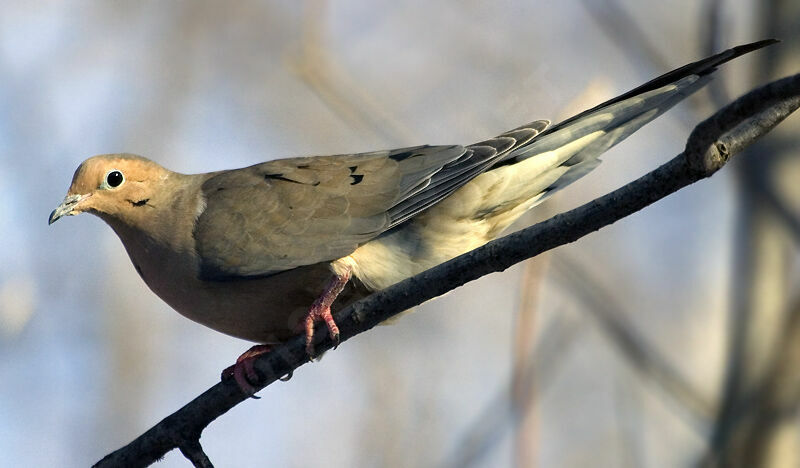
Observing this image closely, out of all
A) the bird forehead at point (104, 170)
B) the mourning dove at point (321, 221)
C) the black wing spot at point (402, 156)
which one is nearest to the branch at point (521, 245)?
the mourning dove at point (321, 221)

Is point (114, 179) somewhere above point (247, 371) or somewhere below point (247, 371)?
above

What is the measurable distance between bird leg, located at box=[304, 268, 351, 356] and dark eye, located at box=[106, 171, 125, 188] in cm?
116

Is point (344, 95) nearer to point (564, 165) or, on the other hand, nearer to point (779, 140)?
point (564, 165)

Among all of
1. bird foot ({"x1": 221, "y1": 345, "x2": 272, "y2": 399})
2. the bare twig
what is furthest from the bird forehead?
the bare twig

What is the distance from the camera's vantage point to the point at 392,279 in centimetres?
398

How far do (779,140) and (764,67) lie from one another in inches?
14.2

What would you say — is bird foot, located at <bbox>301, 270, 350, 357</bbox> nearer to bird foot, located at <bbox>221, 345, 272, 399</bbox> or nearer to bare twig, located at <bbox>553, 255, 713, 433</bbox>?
bird foot, located at <bbox>221, 345, 272, 399</bbox>

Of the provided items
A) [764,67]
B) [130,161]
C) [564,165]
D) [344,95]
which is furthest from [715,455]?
[130,161]

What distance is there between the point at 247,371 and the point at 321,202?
856mm

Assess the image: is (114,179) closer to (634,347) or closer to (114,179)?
(114,179)

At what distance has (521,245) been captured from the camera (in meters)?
2.74

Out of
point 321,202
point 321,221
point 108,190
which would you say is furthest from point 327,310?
point 108,190

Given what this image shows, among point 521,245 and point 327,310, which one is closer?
point 521,245

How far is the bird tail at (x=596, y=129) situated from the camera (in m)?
3.10
